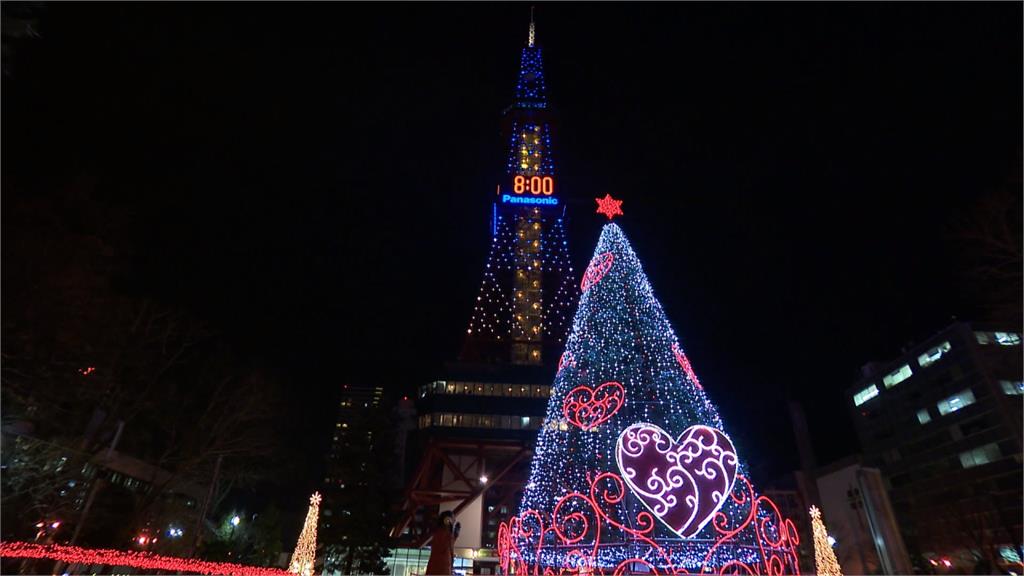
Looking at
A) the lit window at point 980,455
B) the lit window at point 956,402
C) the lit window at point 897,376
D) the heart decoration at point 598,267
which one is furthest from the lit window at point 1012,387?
the heart decoration at point 598,267

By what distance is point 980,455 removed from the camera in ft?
131

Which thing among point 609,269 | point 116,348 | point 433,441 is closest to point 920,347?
point 433,441

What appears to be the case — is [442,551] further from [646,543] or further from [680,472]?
[680,472]

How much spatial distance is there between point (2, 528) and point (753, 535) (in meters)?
22.4

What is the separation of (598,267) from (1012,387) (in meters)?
43.1

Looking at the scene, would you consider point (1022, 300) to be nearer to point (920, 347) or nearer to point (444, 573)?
point (444, 573)

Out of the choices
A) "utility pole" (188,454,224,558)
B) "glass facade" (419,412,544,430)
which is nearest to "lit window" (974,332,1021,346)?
"glass facade" (419,412,544,430)

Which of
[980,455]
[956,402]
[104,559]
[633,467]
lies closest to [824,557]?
[633,467]

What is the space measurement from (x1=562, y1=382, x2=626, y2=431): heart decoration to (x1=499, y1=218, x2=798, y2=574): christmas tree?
0.03 meters

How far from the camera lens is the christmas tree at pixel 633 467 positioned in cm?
955

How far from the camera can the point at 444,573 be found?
7.24 metres

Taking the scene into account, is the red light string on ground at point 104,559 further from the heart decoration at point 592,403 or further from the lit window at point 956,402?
the lit window at point 956,402

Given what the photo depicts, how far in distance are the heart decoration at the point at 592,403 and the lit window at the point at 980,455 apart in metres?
43.0

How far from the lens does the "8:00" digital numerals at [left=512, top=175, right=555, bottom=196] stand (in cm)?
5712
